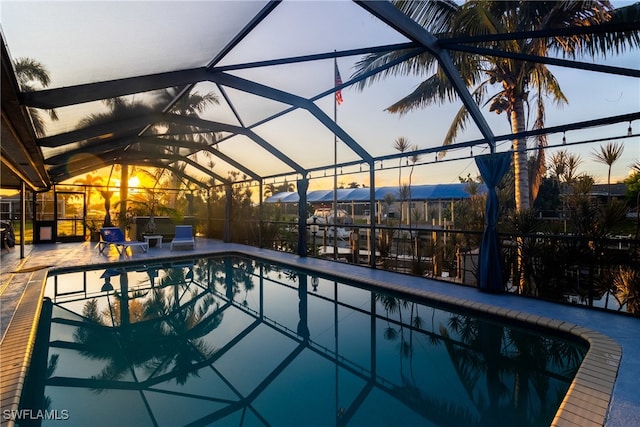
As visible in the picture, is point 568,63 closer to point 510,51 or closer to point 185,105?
point 510,51

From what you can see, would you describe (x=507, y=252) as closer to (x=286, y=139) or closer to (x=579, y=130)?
(x=579, y=130)

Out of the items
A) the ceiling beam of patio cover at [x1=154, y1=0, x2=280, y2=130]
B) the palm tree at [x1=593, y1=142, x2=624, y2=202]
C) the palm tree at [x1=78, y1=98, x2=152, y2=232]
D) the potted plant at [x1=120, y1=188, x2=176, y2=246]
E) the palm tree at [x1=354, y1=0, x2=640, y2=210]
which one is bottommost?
the potted plant at [x1=120, y1=188, x2=176, y2=246]

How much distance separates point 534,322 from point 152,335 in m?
5.20

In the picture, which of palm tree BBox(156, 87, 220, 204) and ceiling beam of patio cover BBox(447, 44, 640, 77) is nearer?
ceiling beam of patio cover BBox(447, 44, 640, 77)

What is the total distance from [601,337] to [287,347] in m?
3.69

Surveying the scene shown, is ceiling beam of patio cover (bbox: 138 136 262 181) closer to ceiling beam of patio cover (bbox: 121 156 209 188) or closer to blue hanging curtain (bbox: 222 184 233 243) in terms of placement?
blue hanging curtain (bbox: 222 184 233 243)

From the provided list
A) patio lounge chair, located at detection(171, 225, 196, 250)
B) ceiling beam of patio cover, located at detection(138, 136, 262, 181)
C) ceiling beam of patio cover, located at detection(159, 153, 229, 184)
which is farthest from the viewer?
ceiling beam of patio cover, located at detection(159, 153, 229, 184)

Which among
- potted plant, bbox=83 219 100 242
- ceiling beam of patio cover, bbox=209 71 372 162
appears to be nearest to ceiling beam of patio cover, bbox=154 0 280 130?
ceiling beam of patio cover, bbox=209 71 372 162

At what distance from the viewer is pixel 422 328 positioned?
184 inches

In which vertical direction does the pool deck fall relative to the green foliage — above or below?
below

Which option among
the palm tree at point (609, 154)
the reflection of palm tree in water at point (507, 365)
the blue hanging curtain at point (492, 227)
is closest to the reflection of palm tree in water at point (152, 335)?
the reflection of palm tree in water at point (507, 365)

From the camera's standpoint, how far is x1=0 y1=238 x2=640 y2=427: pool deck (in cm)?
253

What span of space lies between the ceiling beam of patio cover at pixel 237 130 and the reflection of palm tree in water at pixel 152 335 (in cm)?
392

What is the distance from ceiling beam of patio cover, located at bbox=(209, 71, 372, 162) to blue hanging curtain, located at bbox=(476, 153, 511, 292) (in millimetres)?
2752
